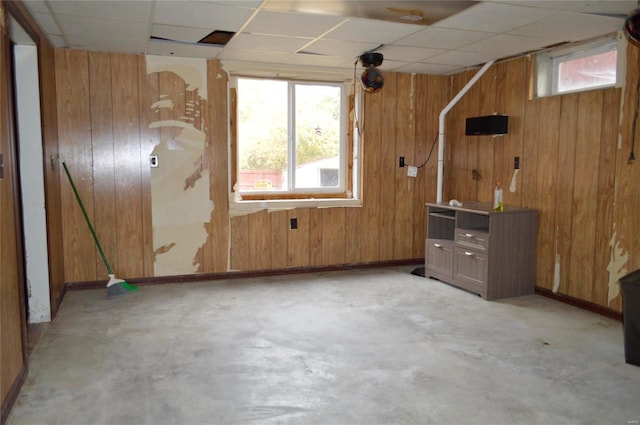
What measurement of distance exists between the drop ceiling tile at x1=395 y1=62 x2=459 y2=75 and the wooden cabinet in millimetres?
1526

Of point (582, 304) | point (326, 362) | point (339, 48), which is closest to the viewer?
point (326, 362)

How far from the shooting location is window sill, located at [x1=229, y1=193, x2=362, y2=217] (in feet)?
A: 17.1

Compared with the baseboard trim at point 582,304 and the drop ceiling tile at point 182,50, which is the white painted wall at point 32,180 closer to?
the drop ceiling tile at point 182,50

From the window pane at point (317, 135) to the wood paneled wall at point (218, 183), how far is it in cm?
34

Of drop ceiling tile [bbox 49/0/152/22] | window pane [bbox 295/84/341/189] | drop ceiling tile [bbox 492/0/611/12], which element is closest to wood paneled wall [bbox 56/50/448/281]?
window pane [bbox 295/84/341/189]

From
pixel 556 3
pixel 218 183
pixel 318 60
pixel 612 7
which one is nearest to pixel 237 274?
pixel 218 183

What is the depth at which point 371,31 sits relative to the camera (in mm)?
3902

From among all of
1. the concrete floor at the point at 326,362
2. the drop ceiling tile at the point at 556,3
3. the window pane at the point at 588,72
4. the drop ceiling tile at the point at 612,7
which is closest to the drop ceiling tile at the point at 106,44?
the concrete floor at the point at 326,362

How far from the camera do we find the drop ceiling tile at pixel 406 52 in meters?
4.49

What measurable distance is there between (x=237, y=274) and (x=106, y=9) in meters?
2.86

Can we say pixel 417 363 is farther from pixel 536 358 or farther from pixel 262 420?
pixel 262 420

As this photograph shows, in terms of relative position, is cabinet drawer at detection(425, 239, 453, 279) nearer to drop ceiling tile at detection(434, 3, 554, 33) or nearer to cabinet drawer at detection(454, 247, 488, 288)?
cabinet drawer at detection(454, 247, 488, 288)

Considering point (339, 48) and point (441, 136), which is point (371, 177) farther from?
point (339, 48)

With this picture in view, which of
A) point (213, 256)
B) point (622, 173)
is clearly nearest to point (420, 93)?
point (622, 173)
